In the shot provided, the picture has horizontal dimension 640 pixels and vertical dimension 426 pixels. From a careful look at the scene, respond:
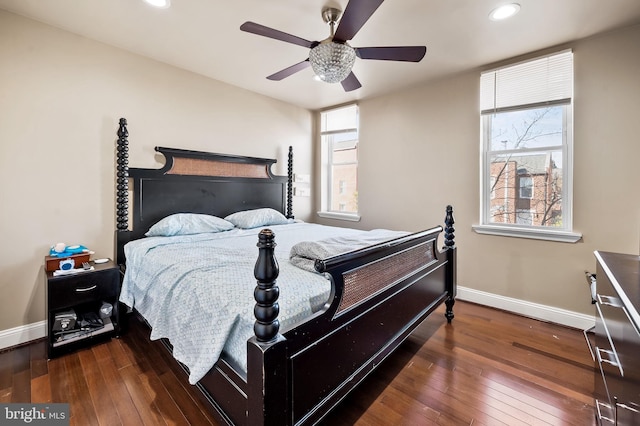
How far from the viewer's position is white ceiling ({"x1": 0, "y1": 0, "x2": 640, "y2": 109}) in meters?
2.07

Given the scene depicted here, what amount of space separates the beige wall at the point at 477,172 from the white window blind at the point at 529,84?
79mm

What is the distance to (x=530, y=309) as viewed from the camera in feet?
9.36

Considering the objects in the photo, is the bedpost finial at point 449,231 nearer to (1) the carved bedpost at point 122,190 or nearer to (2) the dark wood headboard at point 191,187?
(2) the dark wood headboard at point 191,187

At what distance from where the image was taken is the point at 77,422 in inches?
59.7

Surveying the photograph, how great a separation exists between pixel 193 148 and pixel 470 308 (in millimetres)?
3606

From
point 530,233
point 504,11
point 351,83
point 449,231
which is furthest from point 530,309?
point 351,83

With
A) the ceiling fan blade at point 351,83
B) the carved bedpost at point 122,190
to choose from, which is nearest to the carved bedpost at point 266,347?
the ceiling fan blade at point 351,83

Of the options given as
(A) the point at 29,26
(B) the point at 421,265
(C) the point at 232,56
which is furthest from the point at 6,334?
(B) the point at 421,265

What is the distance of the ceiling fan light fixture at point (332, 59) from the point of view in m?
1.90

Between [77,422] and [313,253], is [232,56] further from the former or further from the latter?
[77,422]

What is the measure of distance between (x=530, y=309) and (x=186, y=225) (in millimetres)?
3580

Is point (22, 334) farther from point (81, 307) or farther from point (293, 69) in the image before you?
point (293, 69)

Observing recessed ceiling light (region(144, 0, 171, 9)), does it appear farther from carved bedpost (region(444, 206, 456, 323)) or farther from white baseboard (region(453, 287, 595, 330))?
white baseboard (region(453, 287, 595, 330))

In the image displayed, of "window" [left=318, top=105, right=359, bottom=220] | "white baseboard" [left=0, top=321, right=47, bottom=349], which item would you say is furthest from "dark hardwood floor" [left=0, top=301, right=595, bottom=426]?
"window" [left=318, top=105, right=359, bottom=220]
